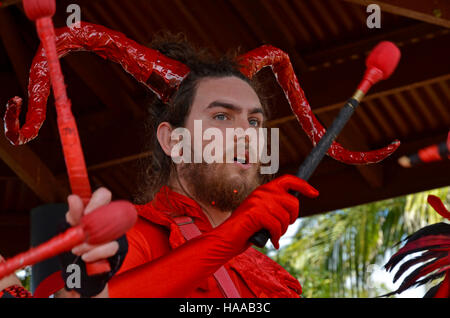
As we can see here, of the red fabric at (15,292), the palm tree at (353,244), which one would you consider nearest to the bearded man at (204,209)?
the red fabric at (15,292)

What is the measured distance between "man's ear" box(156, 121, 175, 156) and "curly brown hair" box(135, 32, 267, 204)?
2 cm

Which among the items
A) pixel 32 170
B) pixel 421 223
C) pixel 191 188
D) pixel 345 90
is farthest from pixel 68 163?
pixel 421 223

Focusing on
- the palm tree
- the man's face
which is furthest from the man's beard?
the palm tree

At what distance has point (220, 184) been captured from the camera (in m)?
2.44

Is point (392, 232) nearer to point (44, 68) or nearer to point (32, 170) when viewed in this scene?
point (32, 170)

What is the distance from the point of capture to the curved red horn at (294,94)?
275 centimetres

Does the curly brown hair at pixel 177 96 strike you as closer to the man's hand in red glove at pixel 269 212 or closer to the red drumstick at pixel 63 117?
the man's hand in red glove at pixel 269 212

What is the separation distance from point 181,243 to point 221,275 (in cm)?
13

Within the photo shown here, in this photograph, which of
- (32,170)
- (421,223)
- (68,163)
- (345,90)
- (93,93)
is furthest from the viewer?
(421,223)

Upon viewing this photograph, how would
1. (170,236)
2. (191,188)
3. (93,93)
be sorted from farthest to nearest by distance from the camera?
(93,93) → (191,188) → (170,236)

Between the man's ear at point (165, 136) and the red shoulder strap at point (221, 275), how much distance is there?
1.14 ft

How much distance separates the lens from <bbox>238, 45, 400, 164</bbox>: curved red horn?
2.75 meters

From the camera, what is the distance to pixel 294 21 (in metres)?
5.05

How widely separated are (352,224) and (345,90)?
5713 mm
